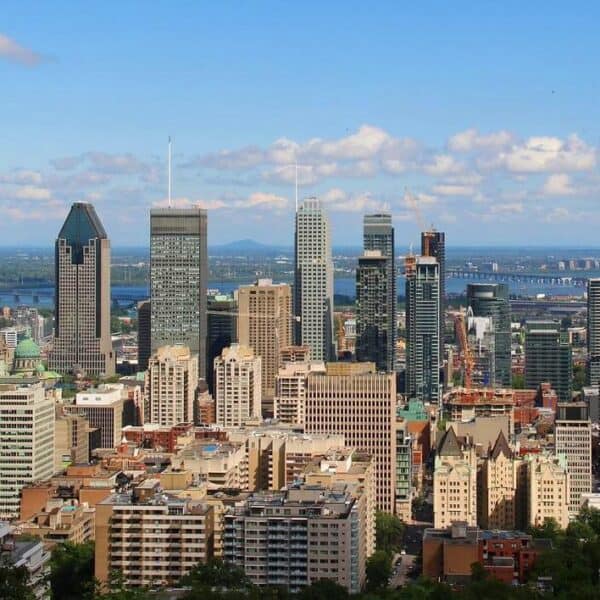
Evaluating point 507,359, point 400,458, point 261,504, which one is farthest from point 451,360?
point 261,504

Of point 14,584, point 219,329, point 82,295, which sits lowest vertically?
point 219,329

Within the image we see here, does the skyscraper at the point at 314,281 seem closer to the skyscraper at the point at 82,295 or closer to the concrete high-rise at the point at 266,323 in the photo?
the concrete high-rise at the point at 266,323

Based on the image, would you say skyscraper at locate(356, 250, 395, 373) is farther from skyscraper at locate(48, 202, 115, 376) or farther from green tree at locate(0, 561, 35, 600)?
green tree at locate(0, 561, 35, 600)

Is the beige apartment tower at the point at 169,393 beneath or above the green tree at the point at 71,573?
above

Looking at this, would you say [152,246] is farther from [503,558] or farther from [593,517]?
[503,558]

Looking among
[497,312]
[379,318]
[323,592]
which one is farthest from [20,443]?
[497,312]

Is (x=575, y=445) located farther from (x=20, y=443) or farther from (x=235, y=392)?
(x=20, y=443)

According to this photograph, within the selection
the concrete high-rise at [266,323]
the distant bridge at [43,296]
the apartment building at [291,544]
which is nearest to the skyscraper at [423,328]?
the concrete high-rise at [266,323]
